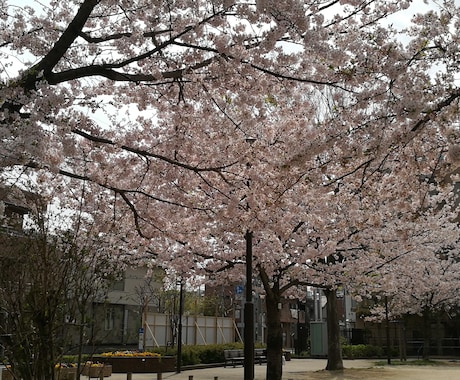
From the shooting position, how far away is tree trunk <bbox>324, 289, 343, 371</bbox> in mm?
22594

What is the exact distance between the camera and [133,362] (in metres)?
20.6

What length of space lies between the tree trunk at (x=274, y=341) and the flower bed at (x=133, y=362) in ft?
20.5

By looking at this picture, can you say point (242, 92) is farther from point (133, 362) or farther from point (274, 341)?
point (133, 362)

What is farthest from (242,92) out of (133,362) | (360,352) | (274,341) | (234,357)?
(360,352)

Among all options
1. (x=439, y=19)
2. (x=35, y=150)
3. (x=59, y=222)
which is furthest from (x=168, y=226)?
(x=439, y=19)

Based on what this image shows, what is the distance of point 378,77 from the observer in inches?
295

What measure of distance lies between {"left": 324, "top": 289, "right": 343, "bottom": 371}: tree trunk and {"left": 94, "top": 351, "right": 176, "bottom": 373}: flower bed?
714 centimetres

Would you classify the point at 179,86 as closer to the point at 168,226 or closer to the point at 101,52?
the point at 101,52

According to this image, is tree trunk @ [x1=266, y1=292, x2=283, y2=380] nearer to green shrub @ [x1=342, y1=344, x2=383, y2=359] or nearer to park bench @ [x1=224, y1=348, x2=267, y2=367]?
park bench @ [x1=224, y1=348, x2=267, y2=367]

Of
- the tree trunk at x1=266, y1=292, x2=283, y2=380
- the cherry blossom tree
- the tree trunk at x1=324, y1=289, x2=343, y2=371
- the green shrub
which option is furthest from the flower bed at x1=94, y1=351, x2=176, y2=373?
the green shrub

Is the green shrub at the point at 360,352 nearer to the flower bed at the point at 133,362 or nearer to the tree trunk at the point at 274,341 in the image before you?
the flower bed at the point at 133,362

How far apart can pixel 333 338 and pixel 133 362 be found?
861 centimetres

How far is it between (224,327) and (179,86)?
88.7 ft

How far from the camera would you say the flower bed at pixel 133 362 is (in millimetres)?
20344
